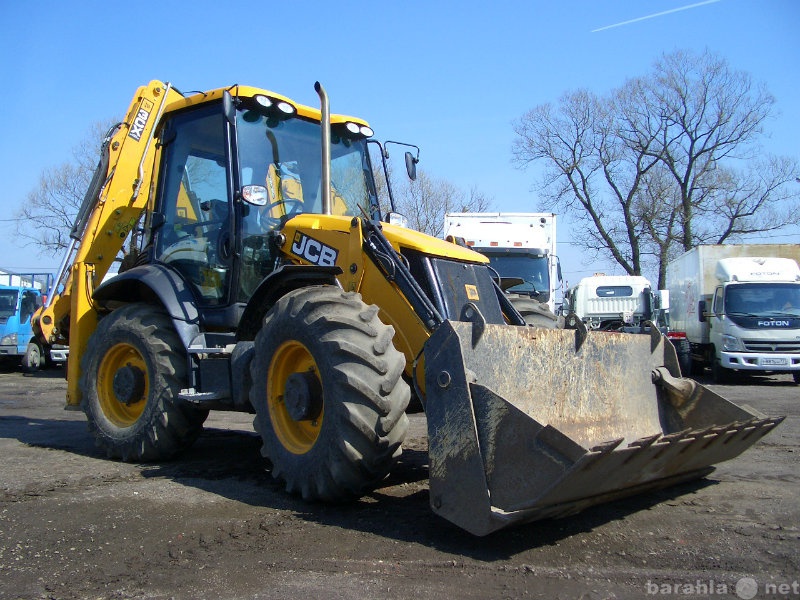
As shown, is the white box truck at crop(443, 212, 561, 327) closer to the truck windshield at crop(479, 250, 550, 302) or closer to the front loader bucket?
the truck windshield at crop(479, 250, 550, 302)

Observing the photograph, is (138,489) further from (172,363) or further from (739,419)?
(739,419)

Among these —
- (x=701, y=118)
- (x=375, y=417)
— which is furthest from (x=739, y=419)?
(x=701, y=118)

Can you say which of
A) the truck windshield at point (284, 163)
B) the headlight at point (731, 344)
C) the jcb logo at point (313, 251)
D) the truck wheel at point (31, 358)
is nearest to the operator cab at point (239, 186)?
the truck windshield at point (284, 163)

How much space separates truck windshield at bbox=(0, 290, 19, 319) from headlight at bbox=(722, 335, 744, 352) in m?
18.1

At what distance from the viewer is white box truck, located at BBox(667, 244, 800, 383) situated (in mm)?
15312

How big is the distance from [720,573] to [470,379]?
1530 millimetres

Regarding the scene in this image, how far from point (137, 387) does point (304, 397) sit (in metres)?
2.40

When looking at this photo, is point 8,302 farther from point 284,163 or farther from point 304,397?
point 304,397

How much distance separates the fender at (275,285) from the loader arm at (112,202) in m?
2.79

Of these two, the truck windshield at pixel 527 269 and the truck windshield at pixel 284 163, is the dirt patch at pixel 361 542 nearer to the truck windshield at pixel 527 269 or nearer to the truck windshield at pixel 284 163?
the truck windshield at pixel 284 163

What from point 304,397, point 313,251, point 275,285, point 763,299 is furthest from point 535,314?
point 763,299

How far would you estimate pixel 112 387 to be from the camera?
6770 millimetres

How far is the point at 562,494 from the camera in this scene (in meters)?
3.76

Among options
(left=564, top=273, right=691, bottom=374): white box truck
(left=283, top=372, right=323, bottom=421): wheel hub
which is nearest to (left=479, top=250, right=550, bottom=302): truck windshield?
(left=564, top=273, right=691, bottom=374): white box truck
